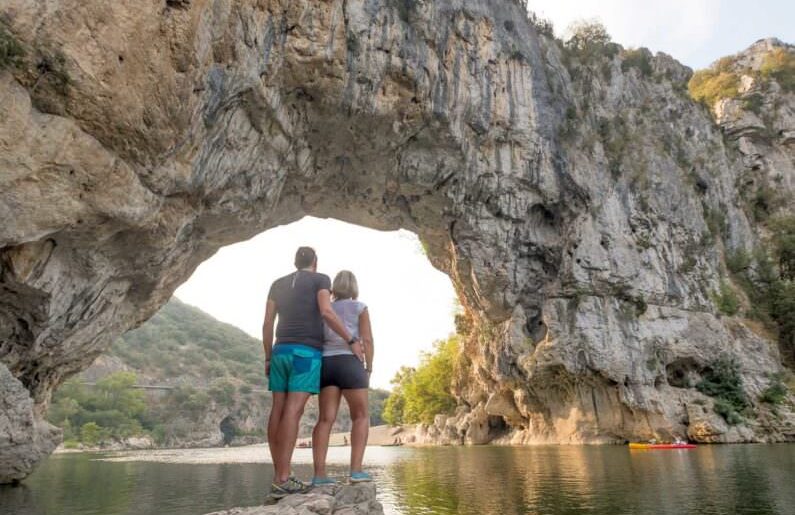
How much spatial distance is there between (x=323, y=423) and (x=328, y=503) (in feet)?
2.23

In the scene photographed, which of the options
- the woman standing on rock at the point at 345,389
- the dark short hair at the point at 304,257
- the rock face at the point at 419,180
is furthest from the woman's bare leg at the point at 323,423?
the rock face at the point at 419,180

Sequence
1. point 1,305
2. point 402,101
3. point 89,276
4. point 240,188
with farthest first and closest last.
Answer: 1. point 402,101
2. point 240,188
3. point 89,276
4. point 1,305

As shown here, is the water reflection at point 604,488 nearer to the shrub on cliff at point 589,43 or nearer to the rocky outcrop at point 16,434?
the rocky outcrop at point 16,434

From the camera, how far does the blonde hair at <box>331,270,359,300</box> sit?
15.5 ft

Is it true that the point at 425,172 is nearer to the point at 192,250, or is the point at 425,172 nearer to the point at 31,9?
the point at 192,250

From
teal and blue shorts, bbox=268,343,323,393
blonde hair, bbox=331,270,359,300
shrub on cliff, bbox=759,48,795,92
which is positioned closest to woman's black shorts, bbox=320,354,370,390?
teal and blue shorts, bbox=268,343,323,393

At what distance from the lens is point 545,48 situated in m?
28.3

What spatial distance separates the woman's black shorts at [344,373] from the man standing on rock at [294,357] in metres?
0.09

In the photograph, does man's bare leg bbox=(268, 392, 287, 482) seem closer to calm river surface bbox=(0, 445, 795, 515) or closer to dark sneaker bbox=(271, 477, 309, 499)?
dark sneaker bbox=(271, 477, 309, 499)

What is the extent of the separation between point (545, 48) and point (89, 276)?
2513 cm

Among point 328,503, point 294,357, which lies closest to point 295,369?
point 294,357

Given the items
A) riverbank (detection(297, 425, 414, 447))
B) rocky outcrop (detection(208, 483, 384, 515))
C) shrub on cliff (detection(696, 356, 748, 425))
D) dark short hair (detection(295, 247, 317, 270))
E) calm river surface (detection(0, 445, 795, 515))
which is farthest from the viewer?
riverbank (detection(297, 425, 414, 447))

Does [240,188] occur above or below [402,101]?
below

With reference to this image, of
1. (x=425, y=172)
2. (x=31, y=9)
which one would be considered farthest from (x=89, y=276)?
(x=425, y=172)
